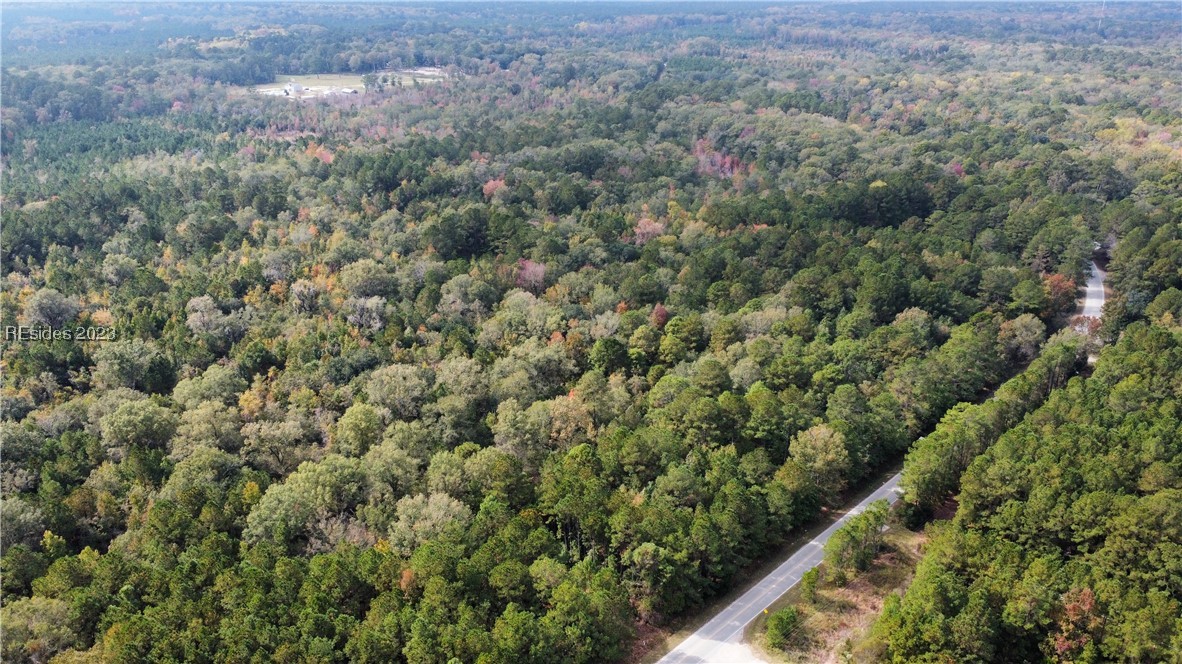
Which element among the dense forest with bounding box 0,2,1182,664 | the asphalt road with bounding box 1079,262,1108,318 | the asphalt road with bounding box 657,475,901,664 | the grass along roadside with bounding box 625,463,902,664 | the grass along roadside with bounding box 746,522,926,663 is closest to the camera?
the dense forest with bounding box 0,2,1182,664

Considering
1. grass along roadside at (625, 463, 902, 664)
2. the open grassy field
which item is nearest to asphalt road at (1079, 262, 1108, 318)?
grass along roadside at (625, 463, 902, 664)

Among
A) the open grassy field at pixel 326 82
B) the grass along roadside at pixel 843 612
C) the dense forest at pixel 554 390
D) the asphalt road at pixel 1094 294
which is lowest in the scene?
the grass along roadside at pixel 843 612

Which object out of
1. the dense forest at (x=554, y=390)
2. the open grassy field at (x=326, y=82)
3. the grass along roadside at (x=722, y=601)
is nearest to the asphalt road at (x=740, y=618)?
the grass along roadside at (x=722, y=601)

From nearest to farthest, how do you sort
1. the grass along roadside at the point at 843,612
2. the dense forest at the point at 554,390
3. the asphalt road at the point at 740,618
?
the dense forest at the point at 554,390 → the grass along roadside at the point at 843,612 → the asphalt road at the point at 740,618

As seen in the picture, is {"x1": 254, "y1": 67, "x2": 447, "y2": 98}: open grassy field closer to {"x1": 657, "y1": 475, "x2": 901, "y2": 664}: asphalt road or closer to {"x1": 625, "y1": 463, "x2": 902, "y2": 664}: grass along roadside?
{"x1": 625, "y1": 463, "x2": 902, "y2": 664}: grass along roadside

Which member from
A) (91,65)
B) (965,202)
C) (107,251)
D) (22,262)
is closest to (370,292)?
(107,251)

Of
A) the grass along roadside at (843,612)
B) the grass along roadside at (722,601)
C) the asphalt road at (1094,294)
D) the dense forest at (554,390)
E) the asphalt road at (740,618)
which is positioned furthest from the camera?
the asphalt road at (1094,294)

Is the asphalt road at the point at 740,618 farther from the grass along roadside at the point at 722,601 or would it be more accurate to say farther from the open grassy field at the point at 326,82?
the open grassy field at the point at 326,82
